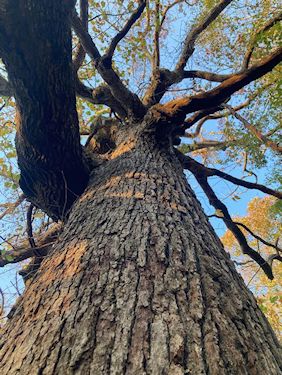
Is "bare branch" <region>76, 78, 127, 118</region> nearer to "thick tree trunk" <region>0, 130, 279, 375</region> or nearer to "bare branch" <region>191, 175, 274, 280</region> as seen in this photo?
"bare branch" <region>191, 175, 274, 280</region>

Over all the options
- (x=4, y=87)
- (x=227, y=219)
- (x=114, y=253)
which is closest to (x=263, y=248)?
(x=227, y=219)

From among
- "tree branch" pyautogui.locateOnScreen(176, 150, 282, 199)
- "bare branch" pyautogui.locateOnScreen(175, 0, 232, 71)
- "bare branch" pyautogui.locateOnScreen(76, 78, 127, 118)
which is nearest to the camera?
"tree branch" pyautogui.locateOnScreen(176, 150, 282, 199)

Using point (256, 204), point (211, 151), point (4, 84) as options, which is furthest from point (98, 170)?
point (256, 204)

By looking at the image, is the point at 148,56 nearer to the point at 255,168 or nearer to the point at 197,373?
the point at 255,168

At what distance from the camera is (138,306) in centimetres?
134

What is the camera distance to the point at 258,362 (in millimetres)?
1216

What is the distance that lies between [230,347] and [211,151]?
22.9 feet

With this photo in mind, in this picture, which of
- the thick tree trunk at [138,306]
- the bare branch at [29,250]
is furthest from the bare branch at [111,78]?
the thick tree trunk at [138,306]

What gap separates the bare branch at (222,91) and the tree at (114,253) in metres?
0.01

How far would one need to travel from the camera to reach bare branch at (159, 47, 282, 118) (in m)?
3.12

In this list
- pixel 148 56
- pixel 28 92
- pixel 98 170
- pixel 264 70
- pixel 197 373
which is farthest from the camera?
pixel 148 56

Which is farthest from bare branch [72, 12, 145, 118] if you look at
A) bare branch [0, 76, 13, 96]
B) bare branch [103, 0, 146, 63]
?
bare branch [0, 76, 13, 96]

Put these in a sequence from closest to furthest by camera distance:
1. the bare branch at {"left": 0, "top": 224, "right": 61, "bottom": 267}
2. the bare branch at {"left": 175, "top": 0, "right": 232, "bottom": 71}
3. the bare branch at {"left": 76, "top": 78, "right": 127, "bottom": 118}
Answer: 1. the bare branch at {"left": 0, "top": 224, "right": 61, "bottom": 267}
2. the bare branch at {"left": 76, "top": 78, "right": 127, "bottom": 118}
3. the bare branch at {"left": 175, "top": 0, "right": 232, "bottom": 71}

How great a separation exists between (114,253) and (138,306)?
44 cm
